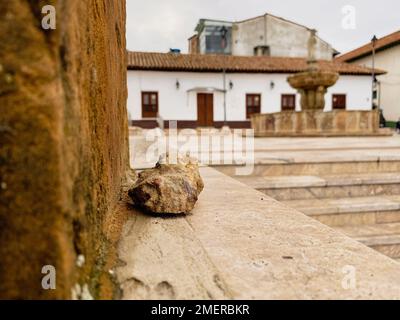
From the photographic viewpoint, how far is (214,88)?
1992 cm

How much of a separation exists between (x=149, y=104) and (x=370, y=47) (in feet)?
56.1

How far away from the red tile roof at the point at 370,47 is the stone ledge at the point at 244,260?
82.5ft

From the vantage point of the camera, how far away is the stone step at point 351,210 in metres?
2.74

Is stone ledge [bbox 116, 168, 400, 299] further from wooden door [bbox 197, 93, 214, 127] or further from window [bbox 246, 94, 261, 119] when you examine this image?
window [bbox 246, 94, 261, 119]

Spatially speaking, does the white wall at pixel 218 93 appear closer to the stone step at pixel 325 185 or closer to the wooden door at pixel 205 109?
the wooden door at pixel 205 109

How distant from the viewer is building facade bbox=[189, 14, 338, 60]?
2458 centimetres

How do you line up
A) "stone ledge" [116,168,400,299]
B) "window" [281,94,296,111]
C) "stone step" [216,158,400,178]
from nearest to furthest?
"stone ledge" [116,168,400,299] → "stone step" [216,158,400,178] → "window" [281,94,296,111]

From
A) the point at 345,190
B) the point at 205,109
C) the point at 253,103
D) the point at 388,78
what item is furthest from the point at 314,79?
the point at 388,78

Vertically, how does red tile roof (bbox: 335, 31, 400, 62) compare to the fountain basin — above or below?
above

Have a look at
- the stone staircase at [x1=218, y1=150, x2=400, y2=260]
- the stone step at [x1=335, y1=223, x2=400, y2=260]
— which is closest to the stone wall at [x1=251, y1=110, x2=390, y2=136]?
the stone staircase at [x1=218, y1=150, x2=400, y2=260]

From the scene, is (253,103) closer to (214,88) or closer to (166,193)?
(214,88)

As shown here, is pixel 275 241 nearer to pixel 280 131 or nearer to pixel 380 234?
pixel 380 234

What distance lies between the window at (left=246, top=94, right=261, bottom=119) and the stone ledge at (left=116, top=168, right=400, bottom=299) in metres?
19.5
